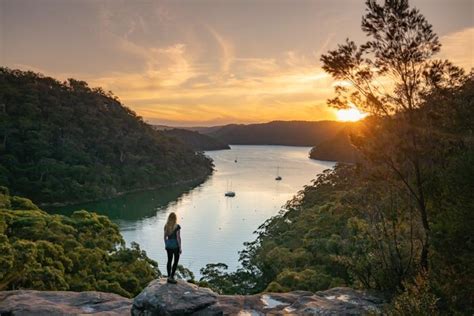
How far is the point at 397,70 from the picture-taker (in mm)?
12578

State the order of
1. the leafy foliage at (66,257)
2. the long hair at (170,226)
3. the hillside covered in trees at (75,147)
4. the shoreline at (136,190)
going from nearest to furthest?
the long hair at (170,226) < the leafy foliage at (66,257) < the shoreline at (136,190) < the hillside covered in trees at (75,147)

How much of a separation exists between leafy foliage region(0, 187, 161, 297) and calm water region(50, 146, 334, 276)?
9.91 m

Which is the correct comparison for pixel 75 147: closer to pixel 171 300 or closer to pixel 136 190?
pixel 136 190

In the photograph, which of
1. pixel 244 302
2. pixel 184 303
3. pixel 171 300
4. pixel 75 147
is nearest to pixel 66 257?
pixel 244 302

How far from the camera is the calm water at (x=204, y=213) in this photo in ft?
150

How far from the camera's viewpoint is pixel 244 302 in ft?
37.1

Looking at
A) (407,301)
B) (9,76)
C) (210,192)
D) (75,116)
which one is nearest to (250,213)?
(210,192)

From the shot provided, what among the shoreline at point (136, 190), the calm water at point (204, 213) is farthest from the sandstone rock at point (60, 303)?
the shoreline at point (136, 190)

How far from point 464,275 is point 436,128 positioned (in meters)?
4.27

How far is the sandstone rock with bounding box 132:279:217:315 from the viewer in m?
9.53

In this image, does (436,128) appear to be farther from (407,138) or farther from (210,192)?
(210,192)

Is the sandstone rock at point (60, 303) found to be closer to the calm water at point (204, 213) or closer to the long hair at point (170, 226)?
the long hair at point (170, 226)

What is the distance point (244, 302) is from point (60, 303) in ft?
15.4

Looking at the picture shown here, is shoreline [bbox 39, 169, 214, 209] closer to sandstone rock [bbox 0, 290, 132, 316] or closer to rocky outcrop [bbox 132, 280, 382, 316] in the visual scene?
sandstone rock [bbox 0, 290, 132, 316]
